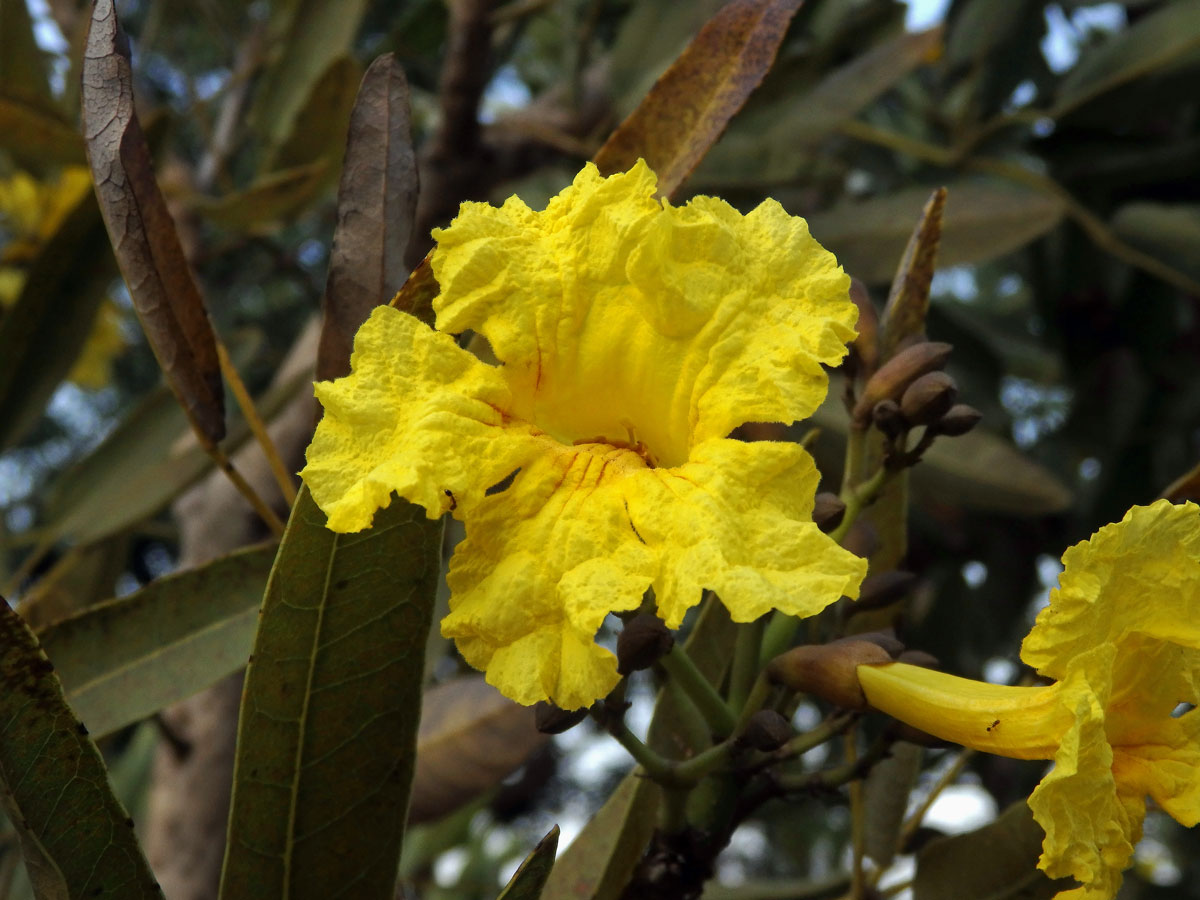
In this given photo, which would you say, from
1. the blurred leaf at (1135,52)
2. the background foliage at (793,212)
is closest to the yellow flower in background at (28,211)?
the background foliage at (793,212)

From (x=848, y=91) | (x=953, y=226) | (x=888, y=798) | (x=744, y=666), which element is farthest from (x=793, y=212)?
(x=744, y=666)

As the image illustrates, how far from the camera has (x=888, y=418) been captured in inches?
43.6

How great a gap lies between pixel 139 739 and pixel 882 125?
242 centimetres

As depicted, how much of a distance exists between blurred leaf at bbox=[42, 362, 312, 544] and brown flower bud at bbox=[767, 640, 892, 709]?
101 cm

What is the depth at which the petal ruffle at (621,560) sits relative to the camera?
0.81m

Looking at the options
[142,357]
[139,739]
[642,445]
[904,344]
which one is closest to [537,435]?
[642,445]

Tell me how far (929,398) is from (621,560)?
392 mm

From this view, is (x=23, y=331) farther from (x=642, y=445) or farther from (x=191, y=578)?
(x=642, y=445)

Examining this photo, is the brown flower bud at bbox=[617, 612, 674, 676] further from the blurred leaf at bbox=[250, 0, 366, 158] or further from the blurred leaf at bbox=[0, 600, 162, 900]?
the blurred leaf at bbox=[250, 0, 366, 158]

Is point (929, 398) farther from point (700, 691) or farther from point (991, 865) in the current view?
point (991, 865)

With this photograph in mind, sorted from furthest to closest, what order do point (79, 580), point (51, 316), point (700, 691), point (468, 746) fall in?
point (79, 580) → point (51, 316) → point (468, 746) → point (700, 691)

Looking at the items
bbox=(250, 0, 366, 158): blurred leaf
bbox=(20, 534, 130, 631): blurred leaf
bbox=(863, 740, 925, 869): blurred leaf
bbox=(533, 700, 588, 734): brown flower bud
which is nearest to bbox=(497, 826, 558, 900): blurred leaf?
bbox=(533, 700, 588, 734): brown flower bud

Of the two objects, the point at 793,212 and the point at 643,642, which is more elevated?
the point at 643,642

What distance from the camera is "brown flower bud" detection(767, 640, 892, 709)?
3.13 feet
